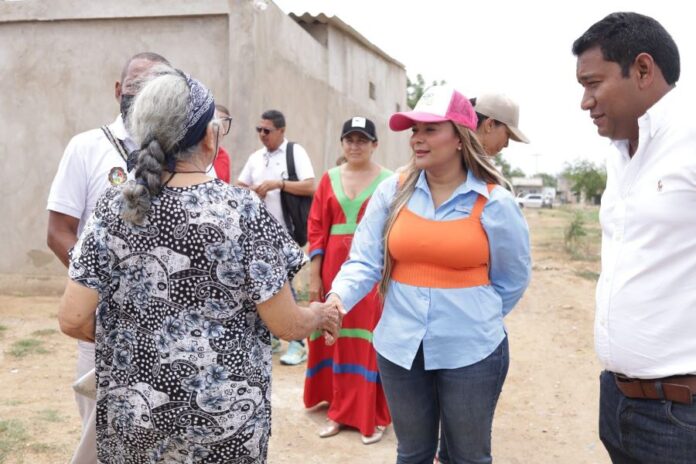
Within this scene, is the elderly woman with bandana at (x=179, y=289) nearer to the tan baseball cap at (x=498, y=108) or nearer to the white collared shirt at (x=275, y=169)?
the tan baseball cap at (x=498, y=108)

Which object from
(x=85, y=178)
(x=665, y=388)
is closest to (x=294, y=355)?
(x=85, y=178)

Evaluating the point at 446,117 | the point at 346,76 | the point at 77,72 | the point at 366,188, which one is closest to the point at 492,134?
the point at 446,117

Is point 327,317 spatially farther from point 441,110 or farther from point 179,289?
point 441,110

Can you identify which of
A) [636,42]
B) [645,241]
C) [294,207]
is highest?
[636,42]

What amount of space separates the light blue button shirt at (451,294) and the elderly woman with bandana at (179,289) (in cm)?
71

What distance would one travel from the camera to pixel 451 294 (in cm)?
262

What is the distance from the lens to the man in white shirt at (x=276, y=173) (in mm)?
5770

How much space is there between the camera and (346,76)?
11.4 m

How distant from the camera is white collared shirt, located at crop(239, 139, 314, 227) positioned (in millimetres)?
5875

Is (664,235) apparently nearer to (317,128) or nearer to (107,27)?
(107,27)

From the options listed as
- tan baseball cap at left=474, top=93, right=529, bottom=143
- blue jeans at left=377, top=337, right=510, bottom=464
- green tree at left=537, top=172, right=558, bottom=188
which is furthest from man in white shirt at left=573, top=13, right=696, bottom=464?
green tree at left=537, top=172, right=558, bottom=188

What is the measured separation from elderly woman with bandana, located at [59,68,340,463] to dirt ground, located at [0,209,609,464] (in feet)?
7.57

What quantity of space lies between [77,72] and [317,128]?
3.55 metres

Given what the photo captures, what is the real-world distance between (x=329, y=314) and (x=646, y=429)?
115 cm
